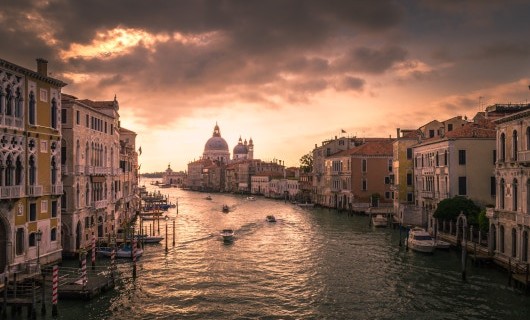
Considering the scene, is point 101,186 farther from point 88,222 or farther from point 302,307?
point 302,307

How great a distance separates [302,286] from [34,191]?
42.7 feet

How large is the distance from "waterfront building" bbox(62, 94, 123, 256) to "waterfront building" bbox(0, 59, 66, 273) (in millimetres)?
2156

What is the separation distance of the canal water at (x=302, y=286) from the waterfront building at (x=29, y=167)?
12.9 feet

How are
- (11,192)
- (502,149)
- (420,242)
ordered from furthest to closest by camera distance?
(420,242)
(502,149)
(11,192)

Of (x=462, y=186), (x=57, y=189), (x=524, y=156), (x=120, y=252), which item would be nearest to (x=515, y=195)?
(x=524, y=156)

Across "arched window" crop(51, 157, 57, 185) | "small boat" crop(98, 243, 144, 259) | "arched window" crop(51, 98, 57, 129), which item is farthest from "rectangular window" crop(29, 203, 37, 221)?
"small boat" crop(98, 243, 144, 259)

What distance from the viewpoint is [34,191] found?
22.5 metres

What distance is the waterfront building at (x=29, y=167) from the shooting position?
2078 centimetres

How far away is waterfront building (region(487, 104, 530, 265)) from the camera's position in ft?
73.2

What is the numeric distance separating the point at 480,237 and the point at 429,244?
3.01 meters

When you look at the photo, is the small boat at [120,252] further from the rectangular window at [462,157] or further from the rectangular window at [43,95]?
the rectangular window at [462,157]

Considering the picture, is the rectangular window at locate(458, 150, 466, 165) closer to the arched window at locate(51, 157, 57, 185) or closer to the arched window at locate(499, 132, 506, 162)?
the arched window at locate(499, 132, 506, 162)

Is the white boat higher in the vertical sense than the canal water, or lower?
higher

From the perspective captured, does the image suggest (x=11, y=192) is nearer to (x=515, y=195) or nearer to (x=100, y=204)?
(x=100, y=204)
